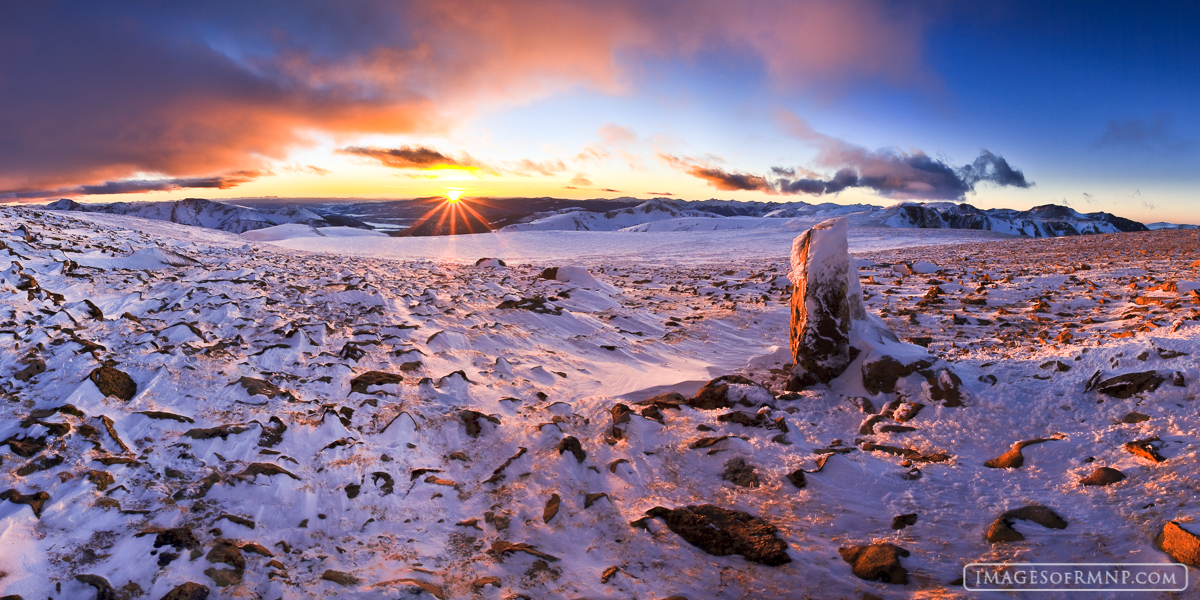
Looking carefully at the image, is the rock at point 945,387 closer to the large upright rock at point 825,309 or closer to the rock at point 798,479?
the large upright rock at point 825,309

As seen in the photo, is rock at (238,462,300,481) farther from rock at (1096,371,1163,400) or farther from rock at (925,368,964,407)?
rock at (1096,371,1163,400)

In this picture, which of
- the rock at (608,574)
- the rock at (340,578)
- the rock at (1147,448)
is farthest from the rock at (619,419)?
the rock at (1147,448)

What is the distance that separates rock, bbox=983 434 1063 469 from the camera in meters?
4.41

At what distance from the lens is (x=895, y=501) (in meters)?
4.14

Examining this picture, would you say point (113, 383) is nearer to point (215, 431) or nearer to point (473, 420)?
point (215, 431)

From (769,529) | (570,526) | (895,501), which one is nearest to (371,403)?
(570,526)

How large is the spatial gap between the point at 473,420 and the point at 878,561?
13.4ft

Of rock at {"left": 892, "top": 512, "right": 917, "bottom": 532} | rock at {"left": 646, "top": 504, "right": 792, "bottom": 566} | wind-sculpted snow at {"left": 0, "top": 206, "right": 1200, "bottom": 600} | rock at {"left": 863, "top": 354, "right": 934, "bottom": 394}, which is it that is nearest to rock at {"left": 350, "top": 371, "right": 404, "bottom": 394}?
wind-sculpted snow at {"left": 0, "top": 206, "right": 1200, "bottom": 600}

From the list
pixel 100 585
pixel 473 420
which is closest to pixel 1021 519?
pixel 473 420

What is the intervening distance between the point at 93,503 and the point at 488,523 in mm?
2795

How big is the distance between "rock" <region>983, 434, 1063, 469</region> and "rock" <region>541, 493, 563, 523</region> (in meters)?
3.79

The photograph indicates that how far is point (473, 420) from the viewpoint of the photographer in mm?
5777

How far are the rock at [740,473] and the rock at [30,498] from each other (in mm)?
5112

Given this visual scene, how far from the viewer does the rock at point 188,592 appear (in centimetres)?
304
